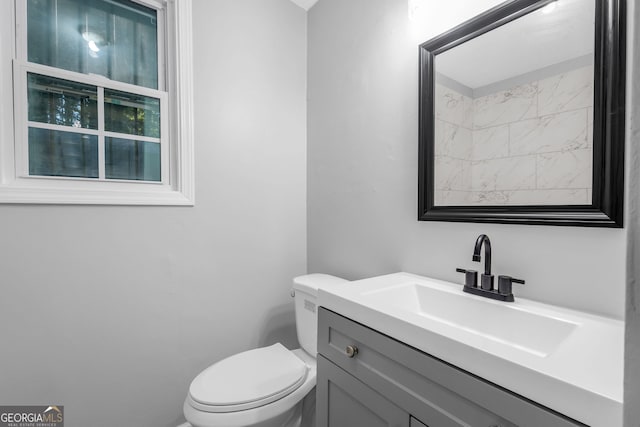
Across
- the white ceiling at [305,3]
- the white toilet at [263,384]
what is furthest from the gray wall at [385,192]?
the white toilet at [263,384]

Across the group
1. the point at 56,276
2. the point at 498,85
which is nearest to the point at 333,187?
the point at 498,85

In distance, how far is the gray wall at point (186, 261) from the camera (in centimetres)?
121

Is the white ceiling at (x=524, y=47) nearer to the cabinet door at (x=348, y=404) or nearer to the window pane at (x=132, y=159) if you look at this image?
the cabinet door at (x=348, y=404)

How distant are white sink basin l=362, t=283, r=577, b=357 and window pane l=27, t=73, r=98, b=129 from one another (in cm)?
147

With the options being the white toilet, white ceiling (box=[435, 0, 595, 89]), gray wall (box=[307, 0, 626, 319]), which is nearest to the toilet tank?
the white toilet

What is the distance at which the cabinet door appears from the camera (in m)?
0.79

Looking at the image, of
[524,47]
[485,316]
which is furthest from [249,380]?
[524,47]

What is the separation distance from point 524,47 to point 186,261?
1.69 meters

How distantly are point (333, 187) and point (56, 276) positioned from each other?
1.36 metres

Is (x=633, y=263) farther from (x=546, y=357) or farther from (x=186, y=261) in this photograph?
(x=186, y=261)

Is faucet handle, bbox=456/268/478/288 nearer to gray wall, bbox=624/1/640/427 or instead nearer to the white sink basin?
the white sink basin

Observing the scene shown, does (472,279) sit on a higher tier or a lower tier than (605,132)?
lower

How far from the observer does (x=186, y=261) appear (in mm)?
1550

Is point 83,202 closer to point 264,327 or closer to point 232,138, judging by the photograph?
point 232,138
